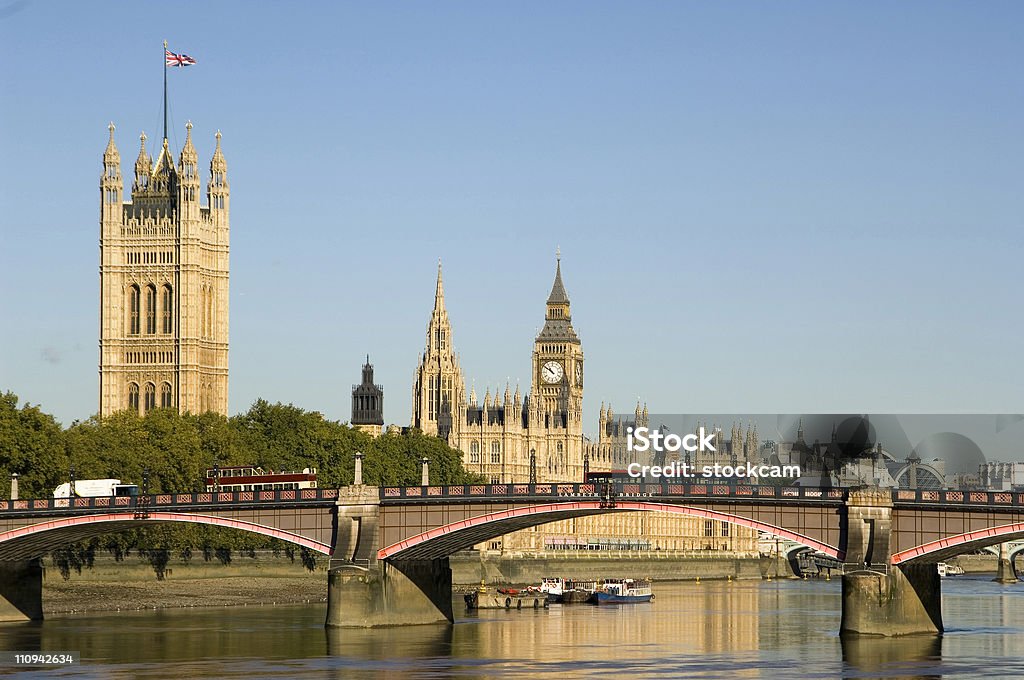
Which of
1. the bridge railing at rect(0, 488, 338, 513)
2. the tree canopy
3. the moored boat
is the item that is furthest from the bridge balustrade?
the moored boat

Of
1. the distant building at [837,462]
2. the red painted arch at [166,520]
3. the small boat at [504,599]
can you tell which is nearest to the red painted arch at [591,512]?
the red painted arch at [166,520]

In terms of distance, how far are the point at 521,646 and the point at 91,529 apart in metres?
29.5

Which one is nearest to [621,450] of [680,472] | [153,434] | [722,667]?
[680,472]

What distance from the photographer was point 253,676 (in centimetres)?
9838

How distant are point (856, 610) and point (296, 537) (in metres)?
32.0

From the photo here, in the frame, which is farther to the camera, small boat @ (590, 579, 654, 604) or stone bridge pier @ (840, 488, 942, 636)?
small boat @ (590, 579, 654, 604)

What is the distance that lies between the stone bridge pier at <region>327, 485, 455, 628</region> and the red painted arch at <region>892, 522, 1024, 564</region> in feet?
91.4

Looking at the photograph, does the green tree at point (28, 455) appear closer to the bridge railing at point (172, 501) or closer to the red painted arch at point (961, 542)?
the bridge railing at point (172, 501)

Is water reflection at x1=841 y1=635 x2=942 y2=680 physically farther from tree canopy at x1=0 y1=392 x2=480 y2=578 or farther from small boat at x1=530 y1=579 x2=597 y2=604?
tree canopy at x1=0 y1=392 x2=480 y2=578

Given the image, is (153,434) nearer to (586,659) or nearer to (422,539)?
(422,539)

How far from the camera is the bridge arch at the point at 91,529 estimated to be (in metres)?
128

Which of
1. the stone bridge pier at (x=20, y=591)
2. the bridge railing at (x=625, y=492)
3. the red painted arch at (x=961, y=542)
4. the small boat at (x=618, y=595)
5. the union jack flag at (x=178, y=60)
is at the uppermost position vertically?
the union jack flag at (x=178, y=60)

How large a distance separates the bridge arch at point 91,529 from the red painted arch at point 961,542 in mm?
32139

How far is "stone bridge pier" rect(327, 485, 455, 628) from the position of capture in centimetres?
12275
